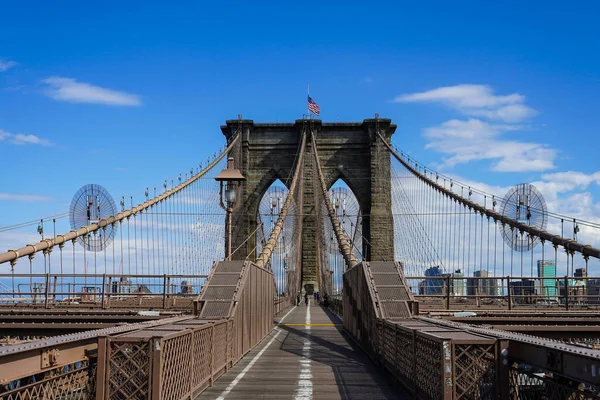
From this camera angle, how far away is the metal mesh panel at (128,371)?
8219 millimetres

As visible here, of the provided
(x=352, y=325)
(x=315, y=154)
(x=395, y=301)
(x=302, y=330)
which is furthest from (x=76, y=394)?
(x=315, y=154)

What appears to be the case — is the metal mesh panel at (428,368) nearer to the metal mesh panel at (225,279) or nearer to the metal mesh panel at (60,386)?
the metal mesh panel at (60,386)

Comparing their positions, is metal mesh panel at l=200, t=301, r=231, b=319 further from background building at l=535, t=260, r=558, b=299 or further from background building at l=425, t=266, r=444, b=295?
background building at l=535, t=260, r=558, b=299

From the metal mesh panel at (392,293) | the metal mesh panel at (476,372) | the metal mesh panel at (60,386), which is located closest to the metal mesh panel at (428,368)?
the metal mesh panel at (476,372)

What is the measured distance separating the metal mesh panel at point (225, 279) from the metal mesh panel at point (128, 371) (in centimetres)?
658

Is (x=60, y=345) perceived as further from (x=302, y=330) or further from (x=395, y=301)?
(x=302, y=330)

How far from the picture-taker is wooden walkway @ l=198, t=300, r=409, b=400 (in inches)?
402

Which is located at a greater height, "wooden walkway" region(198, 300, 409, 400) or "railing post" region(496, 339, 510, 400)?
"railing post" region(496, 339, 510, 400)

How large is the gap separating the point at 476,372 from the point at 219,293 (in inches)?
304

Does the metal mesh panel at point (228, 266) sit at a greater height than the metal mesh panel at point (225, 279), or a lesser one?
greater

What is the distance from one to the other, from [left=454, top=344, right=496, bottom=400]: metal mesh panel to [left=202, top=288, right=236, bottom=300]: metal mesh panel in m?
7.27

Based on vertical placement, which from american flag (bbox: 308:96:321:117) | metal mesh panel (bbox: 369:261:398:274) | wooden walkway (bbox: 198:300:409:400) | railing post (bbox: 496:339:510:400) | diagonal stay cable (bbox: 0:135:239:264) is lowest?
wooden walkway (bbox: 198:300:409:400)

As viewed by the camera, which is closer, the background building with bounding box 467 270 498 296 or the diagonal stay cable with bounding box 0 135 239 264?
the diagonal stay cable with bounding box 0 135 239 264

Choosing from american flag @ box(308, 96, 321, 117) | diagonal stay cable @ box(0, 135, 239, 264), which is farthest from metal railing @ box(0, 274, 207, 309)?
american flag @ box(308, 96, 321, 117)
